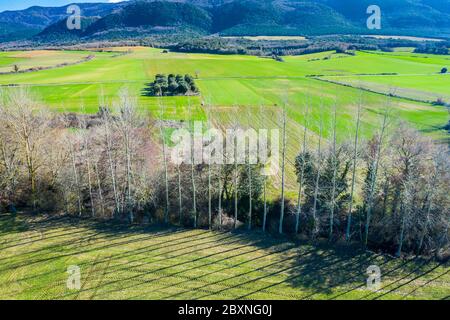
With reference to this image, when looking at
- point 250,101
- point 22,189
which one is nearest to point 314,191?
point 22,189

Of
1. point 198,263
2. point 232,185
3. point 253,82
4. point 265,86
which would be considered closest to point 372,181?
point 232,185

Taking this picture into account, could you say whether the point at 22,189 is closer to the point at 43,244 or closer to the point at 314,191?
the point at 43,244

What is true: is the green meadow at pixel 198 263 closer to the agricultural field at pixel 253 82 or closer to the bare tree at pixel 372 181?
the bare tree at pixel 372 181

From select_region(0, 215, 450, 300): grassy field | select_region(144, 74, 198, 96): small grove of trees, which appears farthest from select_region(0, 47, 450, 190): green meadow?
select_region(0, 215, 450, 300): grassy field

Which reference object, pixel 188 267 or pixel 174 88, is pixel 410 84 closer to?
pixel 174 88

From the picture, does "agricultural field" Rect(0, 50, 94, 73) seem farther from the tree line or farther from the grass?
the grass
